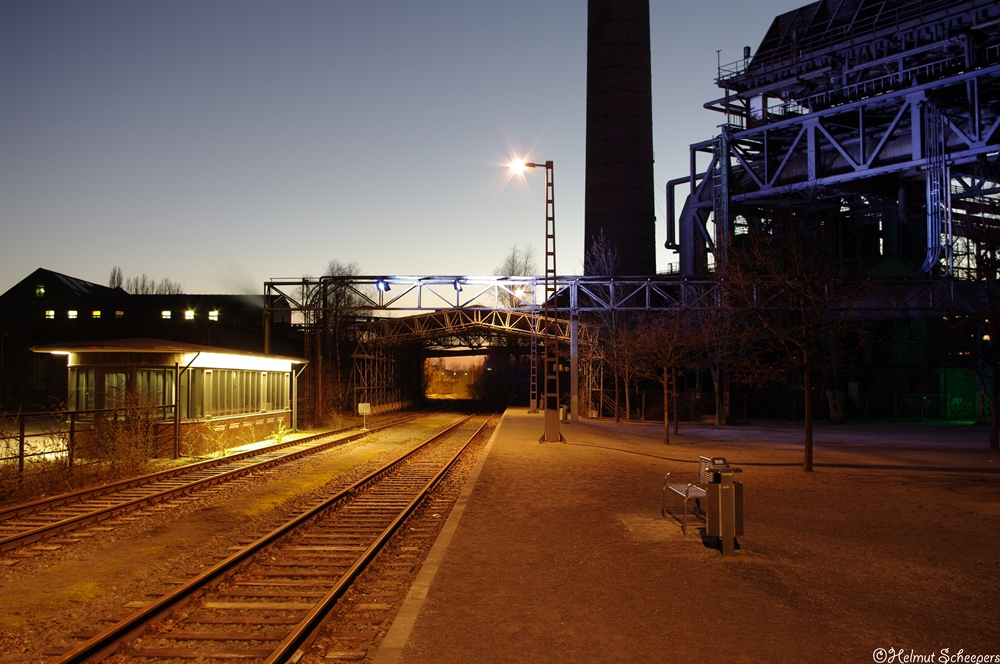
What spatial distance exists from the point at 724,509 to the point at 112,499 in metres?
10.6

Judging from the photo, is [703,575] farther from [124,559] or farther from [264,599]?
[124,559]

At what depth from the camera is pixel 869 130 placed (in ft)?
125

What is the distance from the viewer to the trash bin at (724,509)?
850 cm

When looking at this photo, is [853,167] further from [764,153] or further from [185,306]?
[185,306]

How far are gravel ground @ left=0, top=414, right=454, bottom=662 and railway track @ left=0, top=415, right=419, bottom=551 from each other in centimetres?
34

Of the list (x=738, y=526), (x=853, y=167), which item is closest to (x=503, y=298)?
(x=853, y=167)

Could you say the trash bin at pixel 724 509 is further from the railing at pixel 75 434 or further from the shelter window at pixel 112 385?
the shelter window at pixel 112 385

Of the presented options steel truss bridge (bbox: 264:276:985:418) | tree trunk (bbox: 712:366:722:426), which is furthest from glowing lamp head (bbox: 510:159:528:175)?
tree trunk (bbox: 712:366:722:426)

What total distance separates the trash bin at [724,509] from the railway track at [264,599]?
13.2ft

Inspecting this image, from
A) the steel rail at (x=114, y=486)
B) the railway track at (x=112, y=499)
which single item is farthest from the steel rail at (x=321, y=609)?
the steel rail at (x=114, y=486)

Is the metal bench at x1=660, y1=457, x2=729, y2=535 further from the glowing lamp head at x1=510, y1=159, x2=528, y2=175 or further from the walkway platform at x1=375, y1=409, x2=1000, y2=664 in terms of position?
the glowing lamp head at x1=510, y1=159, x2=528, y2=175

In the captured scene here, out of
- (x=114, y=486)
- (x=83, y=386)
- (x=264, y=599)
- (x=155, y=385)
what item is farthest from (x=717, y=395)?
(x=264, y=599)

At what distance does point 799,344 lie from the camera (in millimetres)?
15906

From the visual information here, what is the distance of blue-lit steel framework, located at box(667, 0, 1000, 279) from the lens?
1313 inches
